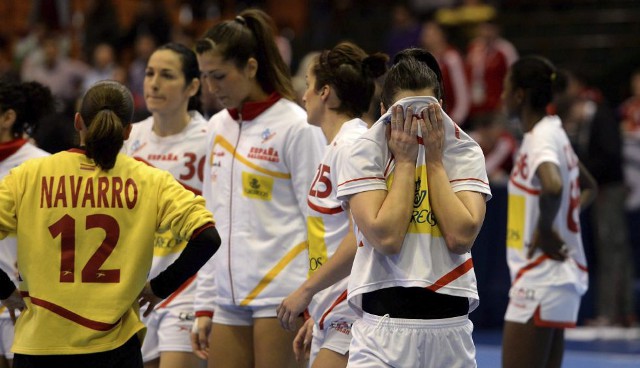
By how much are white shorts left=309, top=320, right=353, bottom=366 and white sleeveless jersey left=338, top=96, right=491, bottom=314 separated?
535mm

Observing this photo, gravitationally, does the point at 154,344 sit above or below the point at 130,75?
below

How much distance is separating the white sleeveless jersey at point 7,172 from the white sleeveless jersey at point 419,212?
1891 millimetres

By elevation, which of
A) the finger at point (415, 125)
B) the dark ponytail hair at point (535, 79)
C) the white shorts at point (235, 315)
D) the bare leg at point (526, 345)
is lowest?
the bare leg at point (526, 345)

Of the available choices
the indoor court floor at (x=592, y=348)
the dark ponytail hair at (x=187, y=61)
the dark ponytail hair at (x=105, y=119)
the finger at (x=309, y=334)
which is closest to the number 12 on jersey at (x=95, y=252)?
the dark ponytail hair at (x=105, y=119)

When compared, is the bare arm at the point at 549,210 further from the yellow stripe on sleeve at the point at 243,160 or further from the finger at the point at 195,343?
the finger at the point at 195,343

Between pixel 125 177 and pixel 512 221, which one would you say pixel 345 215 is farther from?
pixel 512 221

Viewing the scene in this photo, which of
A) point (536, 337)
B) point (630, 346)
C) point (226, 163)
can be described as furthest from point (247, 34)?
point (630, 346)

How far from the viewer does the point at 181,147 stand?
559 cm

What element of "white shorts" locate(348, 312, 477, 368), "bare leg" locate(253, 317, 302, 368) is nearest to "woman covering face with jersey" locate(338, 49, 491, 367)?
"white shorts" locate(348, 312, 477, 368)

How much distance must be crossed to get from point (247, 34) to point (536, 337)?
2074 mm

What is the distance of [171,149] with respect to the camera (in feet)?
18.3

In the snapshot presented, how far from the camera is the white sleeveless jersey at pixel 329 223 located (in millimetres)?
4363

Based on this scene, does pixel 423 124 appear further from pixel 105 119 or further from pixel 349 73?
pixel 105 119

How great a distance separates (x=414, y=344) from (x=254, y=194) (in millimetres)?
1589
